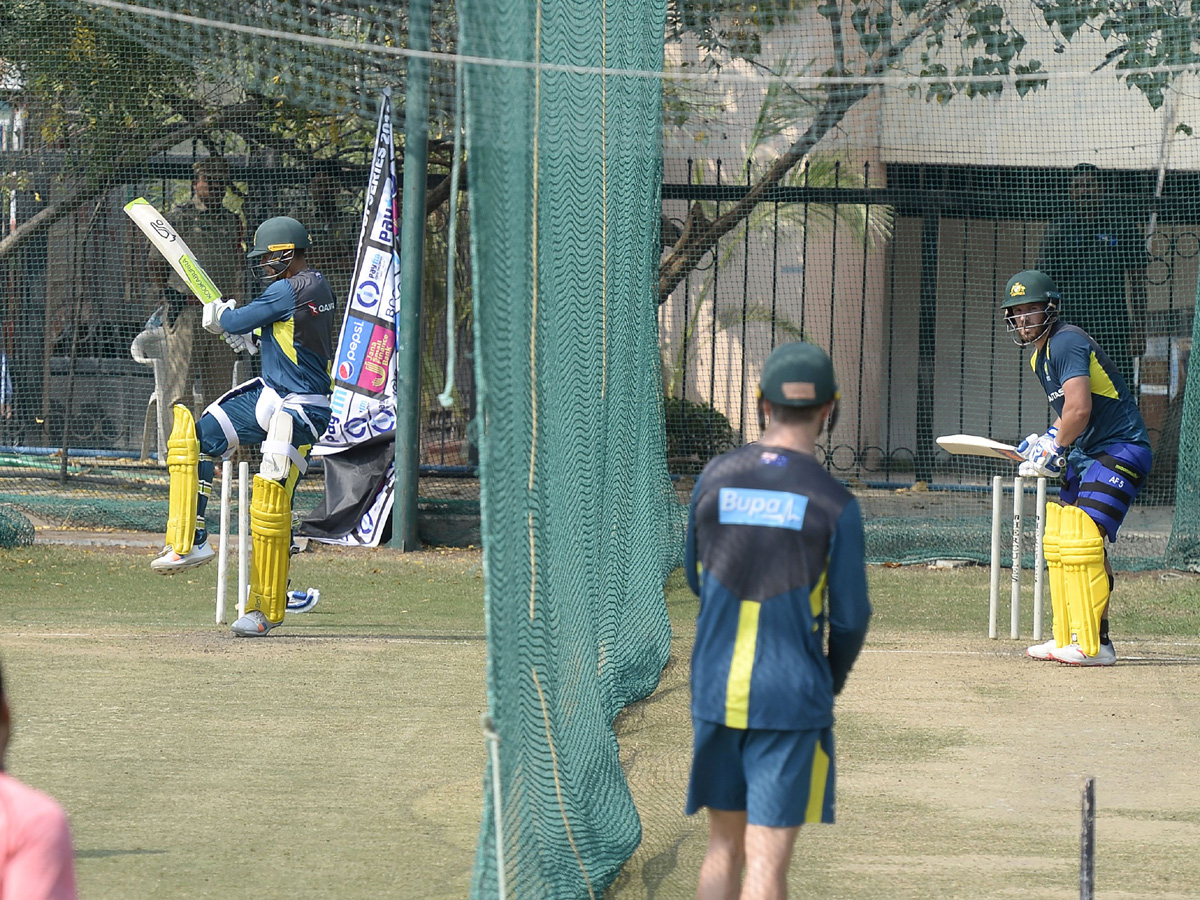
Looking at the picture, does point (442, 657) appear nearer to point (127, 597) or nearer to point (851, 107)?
point (127, 597)

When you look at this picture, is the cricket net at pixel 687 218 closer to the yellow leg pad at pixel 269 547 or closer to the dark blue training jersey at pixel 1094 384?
the yellow leg pad at pixel 269 547

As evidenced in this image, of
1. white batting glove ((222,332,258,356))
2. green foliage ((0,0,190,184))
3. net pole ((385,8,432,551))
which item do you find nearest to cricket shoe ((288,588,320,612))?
white batting glove ((222,332,258,356))

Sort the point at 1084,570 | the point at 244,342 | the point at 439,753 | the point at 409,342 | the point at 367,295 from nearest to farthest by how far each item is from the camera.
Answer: the point at 439,753 < the point at 1084,570 < the point at 244,342 < the point at 409,342 < the point at 367,295

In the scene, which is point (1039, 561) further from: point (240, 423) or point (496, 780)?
point (496, 780)

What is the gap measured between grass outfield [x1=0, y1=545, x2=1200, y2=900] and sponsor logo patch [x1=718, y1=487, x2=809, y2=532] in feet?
4.45

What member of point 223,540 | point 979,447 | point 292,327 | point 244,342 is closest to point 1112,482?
point 979,447

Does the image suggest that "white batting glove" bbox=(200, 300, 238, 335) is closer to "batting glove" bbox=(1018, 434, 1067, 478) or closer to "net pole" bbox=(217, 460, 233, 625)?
"net pole" bbox=(217, 460, 233, 625)

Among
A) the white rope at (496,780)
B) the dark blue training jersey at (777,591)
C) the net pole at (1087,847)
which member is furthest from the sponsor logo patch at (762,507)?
the net pole at (1087,847)

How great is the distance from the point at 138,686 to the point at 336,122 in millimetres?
7278

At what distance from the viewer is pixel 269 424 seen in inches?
305

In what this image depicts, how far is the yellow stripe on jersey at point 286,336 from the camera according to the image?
7.73 m

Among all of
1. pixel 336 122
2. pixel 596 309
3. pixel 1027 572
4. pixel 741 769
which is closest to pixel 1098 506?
pixel 596 309

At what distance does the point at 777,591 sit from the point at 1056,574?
177 inches

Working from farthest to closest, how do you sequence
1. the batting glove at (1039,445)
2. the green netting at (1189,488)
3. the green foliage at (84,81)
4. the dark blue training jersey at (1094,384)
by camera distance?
the green foliage at (84,81) → the green netting at (1189,488) → the batting glove at (1039,445) → the dark blue training jersey at (1094,384)
